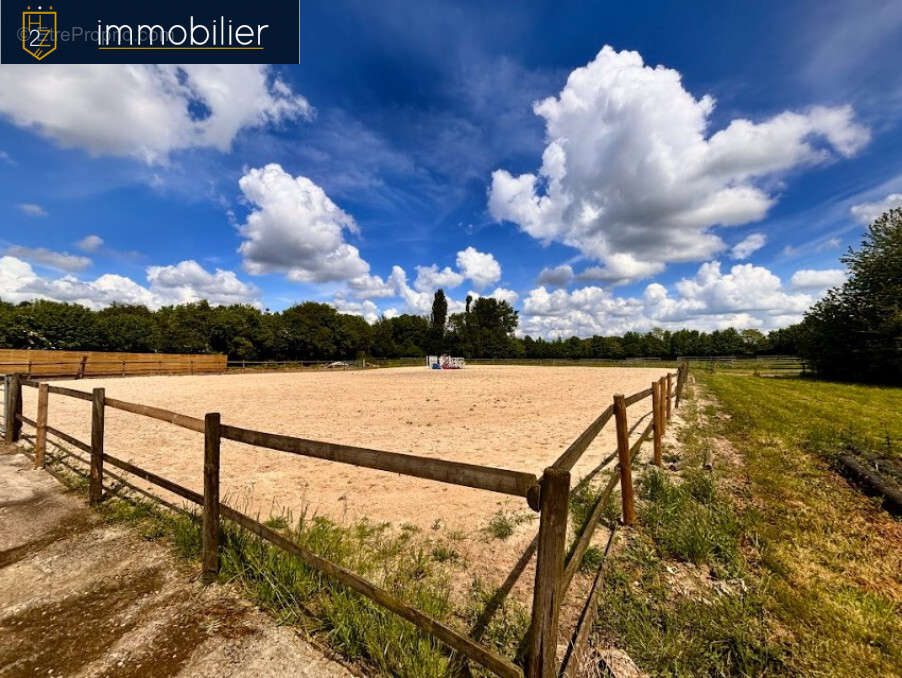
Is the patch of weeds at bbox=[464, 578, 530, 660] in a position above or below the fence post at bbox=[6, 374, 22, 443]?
below

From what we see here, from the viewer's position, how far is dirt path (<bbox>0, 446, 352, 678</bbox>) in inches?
87.6

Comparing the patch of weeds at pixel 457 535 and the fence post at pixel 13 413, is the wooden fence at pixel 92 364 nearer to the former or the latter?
the fence post at pixel 13 413

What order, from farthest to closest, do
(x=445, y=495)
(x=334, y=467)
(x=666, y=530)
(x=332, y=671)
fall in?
(x=334, y=467)
(x=445, y=495)
(x=666, y=530)
(x=332, y=671)

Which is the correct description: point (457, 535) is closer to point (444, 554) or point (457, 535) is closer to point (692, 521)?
point (444, 554)

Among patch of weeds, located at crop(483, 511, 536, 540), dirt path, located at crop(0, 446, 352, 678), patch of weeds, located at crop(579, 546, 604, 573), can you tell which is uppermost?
dirt path, located at crop(0, 446, 352, 678)

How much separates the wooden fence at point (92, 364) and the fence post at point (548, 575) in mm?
29433

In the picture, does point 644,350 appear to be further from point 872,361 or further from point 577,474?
point 577,474

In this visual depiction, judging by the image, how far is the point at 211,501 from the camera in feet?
10.2

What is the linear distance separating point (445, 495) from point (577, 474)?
2241mm

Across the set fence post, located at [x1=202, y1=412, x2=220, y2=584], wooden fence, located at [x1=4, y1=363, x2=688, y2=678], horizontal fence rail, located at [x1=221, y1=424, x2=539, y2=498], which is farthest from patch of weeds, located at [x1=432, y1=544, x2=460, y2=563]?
horizontal fence rail, located at [x1=221, y1=424, x2=539, y2=498]

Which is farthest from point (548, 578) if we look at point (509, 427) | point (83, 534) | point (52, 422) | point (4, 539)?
point (52, 422)

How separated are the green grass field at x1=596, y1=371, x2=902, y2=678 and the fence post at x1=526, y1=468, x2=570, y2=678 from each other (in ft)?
3.95

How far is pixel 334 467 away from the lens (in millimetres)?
6789

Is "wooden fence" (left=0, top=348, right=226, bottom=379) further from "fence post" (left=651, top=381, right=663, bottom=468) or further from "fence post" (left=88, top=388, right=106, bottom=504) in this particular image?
"fence post" (left=651, top=381, right=663, bottom=468)
